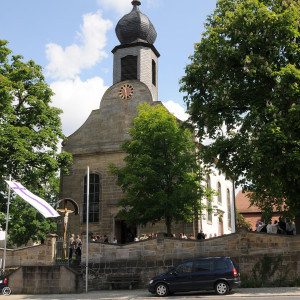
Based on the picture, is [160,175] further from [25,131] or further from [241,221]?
[241,221]

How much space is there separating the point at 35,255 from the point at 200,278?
Result: 9764 mm

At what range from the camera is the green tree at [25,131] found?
26797mm

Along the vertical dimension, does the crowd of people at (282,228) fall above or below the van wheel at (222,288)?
above

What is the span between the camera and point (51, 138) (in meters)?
29.2

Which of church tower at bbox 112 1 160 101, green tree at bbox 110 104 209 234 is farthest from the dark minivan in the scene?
church tower at bbox 112 1 160 101

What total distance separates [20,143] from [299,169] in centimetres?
1674

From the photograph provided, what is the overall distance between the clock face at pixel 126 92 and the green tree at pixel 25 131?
5.13 meters

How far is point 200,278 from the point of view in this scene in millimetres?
16359

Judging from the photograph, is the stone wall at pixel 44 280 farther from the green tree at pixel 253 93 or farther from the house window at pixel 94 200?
the house window at pixel 94 200

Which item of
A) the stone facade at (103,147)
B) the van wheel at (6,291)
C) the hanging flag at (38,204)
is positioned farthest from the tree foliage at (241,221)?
the van wheel at (6,291)

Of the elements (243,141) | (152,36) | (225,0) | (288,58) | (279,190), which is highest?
(152,36)

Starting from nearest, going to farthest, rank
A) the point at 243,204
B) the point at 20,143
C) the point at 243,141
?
the point at 243,141
the point at 20,143
the point at 243,204

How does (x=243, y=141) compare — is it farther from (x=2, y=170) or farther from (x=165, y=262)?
(x=2, y=170)

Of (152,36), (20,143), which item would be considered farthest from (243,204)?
(20,143)
